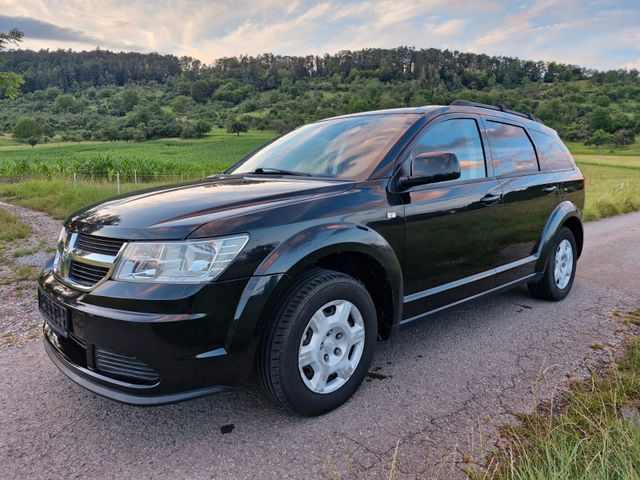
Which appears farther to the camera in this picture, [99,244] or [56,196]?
[56,196]

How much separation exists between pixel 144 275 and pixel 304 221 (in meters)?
0.84

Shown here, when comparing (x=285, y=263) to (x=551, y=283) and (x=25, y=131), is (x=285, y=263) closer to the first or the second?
(x=551, y=283)

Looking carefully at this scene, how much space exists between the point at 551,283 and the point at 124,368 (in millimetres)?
3921

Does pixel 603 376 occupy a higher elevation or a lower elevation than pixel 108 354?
lower

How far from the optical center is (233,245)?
224 centimetres

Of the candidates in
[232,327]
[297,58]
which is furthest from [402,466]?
[297,58]

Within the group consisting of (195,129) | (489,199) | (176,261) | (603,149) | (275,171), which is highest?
(195,129)

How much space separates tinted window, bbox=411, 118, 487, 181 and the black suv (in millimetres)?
14

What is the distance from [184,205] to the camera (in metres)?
2.52

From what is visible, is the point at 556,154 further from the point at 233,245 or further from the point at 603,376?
the point at 233,245

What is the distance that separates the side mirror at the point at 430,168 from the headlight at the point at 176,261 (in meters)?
1.30

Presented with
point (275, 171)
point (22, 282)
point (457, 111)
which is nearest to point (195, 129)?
point (22, 282)

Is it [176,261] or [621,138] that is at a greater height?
[621,138]

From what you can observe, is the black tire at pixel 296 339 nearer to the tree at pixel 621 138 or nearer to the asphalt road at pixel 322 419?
the asphalt road at pixel 322 419
